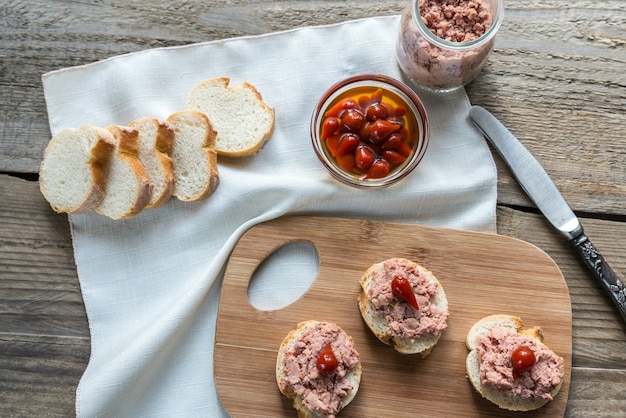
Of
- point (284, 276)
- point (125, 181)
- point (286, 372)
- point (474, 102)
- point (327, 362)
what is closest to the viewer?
point (327, 362)

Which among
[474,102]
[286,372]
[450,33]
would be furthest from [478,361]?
[450,33]

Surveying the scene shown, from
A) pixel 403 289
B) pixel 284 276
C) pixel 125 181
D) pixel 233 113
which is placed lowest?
pixel 284 276

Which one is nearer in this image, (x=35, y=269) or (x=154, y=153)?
(x=154, y=153)

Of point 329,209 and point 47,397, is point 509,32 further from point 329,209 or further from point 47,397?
point 47,397

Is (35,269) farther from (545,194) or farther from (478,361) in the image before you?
(545,194)

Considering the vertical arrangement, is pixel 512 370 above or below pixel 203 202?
below

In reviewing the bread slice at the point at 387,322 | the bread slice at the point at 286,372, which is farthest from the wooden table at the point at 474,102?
the bread slice at the point at 286,372

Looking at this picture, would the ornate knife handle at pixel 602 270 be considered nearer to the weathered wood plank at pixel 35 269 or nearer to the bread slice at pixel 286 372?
the bread slice at pixel 286 372

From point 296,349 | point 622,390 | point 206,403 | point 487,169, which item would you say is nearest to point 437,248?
point 487,169
